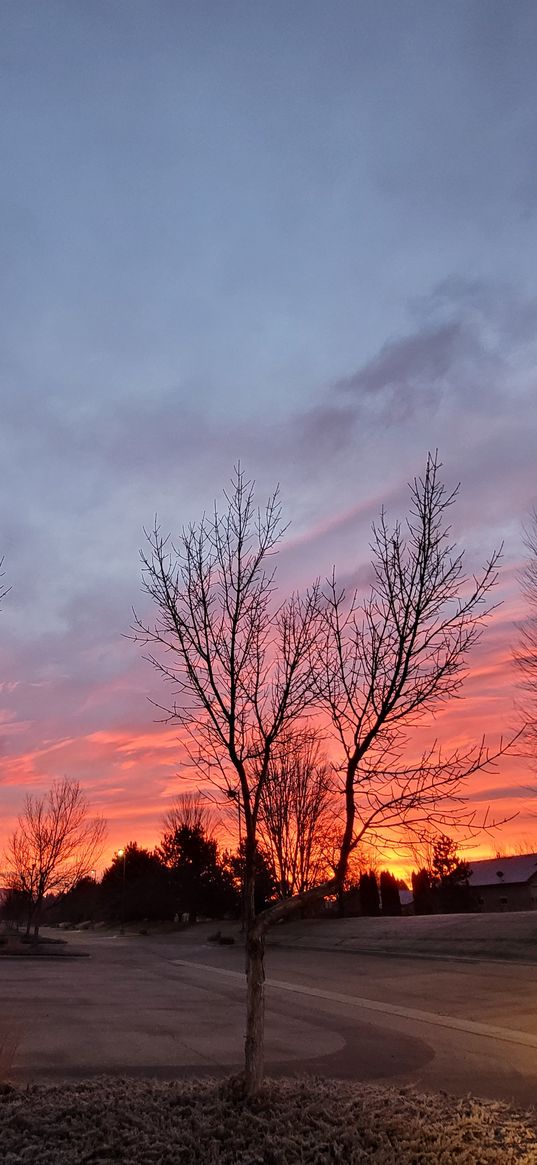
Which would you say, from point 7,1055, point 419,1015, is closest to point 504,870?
point 419,1015

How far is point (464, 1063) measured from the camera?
33.0 feet

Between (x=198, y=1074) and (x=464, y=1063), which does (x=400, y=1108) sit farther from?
(x=464, y=1063)

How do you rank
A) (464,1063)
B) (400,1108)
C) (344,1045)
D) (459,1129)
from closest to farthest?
(459,1129), (400,1108), (464,1063), (344,1045)

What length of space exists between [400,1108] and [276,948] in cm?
3182

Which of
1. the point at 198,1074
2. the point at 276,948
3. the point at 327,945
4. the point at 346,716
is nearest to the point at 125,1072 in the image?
the point at 198,1074

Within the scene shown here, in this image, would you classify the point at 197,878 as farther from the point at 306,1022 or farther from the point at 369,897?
the point at 306,1022

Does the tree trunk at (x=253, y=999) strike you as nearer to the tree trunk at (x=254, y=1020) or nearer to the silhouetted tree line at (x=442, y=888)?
the tree trunk at (x=254, y=1020)

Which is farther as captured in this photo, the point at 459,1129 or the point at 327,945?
the point at 327,945

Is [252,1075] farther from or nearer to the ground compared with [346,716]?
nearer to the ground

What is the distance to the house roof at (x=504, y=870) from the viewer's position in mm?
65000

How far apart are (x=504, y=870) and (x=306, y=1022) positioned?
59.5 meters

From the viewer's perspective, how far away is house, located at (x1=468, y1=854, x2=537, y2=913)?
6359 centimetres

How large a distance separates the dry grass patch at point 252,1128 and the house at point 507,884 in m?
58.1

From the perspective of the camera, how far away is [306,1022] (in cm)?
1350
